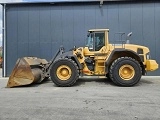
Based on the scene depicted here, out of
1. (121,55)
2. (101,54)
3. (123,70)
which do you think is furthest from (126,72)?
(101,54)

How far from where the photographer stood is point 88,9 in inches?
637

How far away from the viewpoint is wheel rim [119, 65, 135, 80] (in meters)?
11.5

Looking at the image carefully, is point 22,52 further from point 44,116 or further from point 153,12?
point 44,116

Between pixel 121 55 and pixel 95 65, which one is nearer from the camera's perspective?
→ pixel 121 55

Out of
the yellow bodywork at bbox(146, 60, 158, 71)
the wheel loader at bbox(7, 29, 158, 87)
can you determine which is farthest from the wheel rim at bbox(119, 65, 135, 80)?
the yellow bodywork at bbox(146, 60, 158, 71)

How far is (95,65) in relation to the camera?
40.5 ft

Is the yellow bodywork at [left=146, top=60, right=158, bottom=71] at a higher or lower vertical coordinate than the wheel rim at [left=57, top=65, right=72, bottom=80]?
higher

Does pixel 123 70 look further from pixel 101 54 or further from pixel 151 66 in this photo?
pixel 101 54

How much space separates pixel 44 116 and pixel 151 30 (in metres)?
11.4

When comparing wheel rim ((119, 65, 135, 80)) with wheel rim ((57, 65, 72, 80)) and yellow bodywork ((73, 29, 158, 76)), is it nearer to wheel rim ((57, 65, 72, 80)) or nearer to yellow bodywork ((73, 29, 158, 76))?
yellow bodywork ((73, 29, 158, 76))

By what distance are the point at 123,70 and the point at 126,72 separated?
17cm

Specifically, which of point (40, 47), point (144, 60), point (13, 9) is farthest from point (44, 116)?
point (13, 9)

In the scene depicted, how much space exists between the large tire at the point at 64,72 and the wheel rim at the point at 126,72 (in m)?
1.89

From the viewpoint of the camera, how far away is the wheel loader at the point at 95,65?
37.7ft
